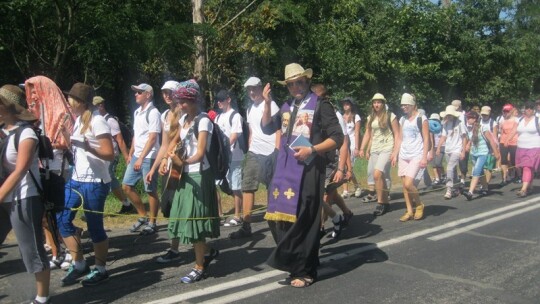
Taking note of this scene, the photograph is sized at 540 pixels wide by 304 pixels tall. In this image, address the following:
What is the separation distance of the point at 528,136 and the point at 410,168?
3.93 metres

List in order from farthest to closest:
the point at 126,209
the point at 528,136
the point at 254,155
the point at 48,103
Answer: the point at 528,136 < the point at 126,209 < the point at 254,155 < the point at 48,103

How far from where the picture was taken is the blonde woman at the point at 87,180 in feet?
16.5

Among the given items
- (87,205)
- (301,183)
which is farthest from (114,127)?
(301,183)

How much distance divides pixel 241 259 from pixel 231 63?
16996 millimetres

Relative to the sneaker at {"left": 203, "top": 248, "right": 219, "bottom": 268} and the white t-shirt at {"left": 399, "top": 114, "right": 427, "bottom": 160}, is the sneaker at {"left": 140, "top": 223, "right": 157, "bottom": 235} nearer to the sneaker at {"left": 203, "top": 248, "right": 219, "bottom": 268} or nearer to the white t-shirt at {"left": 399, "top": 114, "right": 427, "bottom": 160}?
the sneaker at {"left": 203, "top": 248, "right": 219, "bottom": 268}

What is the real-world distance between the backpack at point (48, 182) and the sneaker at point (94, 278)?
2.99ft

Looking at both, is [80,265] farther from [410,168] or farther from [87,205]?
[410,168]

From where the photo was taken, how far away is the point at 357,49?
80.7 ft

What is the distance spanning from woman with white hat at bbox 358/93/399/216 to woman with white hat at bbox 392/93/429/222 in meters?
0.15

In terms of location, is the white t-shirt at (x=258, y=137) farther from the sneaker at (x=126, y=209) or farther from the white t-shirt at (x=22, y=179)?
the white t-shirt at (x=22, y=179)

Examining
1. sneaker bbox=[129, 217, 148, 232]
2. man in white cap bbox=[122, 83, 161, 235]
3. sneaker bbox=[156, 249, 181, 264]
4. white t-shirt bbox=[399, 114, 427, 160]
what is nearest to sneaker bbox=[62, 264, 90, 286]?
sneaker bbox=[156, 249, 181, 264]

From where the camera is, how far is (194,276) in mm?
5180

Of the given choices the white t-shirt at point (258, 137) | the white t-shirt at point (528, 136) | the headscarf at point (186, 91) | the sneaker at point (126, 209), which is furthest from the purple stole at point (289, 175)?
the white t-shirt at point (528, 136)

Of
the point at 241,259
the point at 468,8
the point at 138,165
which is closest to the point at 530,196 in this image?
the point at 241,259
